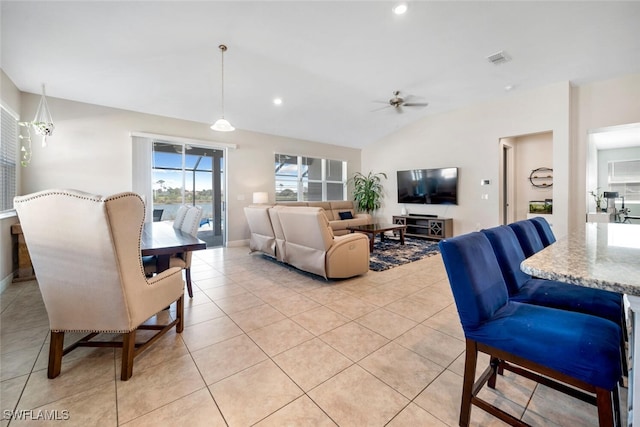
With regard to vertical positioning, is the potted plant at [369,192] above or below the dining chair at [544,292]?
above

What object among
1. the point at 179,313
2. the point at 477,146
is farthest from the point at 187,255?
the point at 477,146

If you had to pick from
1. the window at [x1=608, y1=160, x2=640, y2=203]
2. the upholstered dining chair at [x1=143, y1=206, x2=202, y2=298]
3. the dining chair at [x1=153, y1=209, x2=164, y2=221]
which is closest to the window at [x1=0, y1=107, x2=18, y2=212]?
the dining chair at [x1=153, y1=209, x2=164, y2=221]

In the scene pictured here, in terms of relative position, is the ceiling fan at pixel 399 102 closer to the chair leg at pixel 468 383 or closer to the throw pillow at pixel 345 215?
the throw pillow at pixel 345 215

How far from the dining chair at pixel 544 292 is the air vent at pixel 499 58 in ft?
11.5

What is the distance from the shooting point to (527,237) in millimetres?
1854

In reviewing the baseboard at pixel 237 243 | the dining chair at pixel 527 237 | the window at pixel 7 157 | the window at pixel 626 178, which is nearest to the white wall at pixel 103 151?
the baseboard at pixel 237 243

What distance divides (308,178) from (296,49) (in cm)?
409

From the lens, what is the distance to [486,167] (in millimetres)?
5711

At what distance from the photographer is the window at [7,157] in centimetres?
320

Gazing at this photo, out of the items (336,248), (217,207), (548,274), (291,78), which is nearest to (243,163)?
(217,207)

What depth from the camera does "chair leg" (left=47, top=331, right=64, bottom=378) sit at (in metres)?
1.60

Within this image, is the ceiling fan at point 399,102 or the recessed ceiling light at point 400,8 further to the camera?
the ceiling fan at point 399,102

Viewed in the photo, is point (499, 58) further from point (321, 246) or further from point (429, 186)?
point (321, 246)

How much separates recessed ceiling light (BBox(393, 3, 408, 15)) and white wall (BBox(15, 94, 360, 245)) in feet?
13.3
